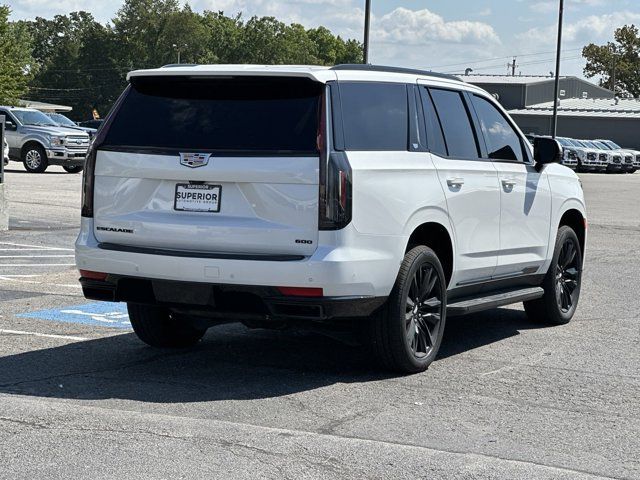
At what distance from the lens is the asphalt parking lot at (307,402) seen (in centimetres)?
542

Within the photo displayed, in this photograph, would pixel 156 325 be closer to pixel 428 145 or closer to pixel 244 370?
pixel 244 370

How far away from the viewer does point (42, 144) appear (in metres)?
31.8

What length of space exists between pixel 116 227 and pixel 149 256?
14.4 inches

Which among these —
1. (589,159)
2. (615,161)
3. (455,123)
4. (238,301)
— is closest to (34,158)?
(455,123)

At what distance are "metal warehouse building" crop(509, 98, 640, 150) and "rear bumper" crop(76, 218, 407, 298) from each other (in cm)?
8197

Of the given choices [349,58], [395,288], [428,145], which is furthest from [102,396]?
[349,58]

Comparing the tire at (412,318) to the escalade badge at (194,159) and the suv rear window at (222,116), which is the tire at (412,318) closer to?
the suv rear window at (222,116)

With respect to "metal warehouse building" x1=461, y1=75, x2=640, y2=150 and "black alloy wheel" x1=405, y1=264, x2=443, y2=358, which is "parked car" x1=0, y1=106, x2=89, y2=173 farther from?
"metal warehouse building" x1=461, y1=75, x2=640, y2=150

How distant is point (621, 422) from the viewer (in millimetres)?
6418

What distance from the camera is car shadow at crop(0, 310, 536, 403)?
6.93 m

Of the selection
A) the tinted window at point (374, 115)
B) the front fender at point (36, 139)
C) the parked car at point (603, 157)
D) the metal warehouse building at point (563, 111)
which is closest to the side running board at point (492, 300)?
the tinted window at point (374, 115)

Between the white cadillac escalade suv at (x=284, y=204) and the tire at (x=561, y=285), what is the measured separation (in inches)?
62.5

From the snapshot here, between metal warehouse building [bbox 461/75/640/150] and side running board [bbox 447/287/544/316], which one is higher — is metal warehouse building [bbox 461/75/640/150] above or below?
above

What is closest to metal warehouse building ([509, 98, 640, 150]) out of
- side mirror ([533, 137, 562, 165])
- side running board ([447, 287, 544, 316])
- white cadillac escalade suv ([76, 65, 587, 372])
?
side mirror ([533, 137, 562, 165])
